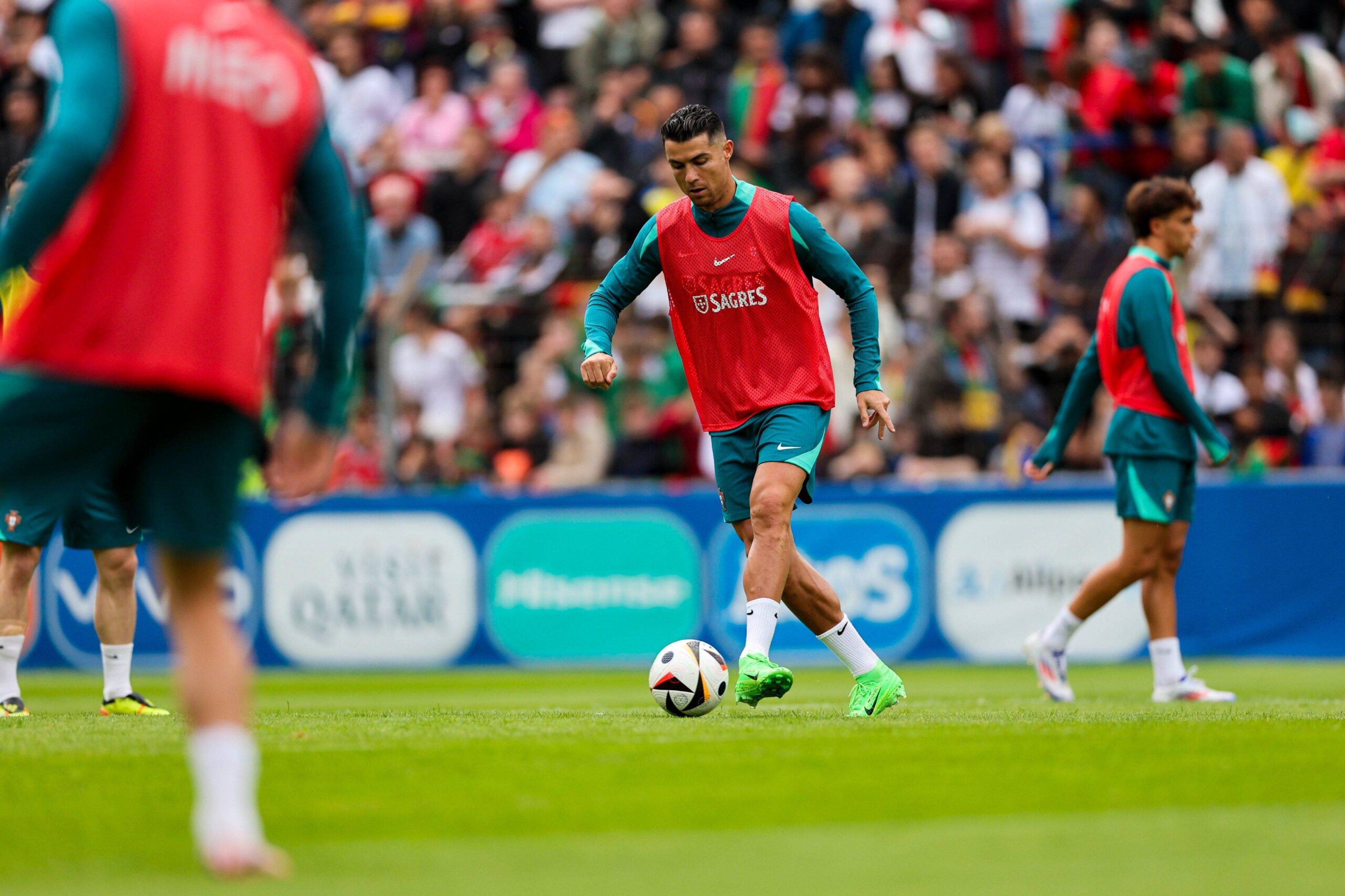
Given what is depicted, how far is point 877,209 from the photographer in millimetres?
15594

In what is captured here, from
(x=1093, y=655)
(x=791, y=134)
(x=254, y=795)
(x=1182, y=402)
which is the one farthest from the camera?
(x=791, y=134)

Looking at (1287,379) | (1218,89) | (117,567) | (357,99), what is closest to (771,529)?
(117,567)

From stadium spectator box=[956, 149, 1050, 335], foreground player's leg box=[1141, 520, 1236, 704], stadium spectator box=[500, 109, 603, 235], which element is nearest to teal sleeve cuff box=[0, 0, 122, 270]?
foreground player's leg box=[1141, 520, 1236, 704]

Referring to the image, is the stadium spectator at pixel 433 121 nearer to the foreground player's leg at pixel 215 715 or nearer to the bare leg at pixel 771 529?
the bare leg at pixel 771 529

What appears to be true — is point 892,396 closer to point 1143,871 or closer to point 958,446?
point 958,446

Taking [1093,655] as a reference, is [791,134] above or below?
above

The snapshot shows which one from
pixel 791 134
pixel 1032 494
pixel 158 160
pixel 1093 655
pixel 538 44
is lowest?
pixel 1093 655

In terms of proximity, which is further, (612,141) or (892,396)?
(612,141)

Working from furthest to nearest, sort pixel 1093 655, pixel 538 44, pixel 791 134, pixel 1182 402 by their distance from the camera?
pixel 538 44
pixel 791 134
pixel 1093 655
pixel 1182 402

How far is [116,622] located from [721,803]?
483 centimetres

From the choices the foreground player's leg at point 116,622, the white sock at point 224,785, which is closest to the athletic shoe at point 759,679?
the foreground player's leg at point 116,622

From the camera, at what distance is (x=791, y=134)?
1709cm

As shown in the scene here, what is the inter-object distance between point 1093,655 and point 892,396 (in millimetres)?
2982

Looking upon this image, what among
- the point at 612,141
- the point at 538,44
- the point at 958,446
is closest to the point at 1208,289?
the point at 958,446
